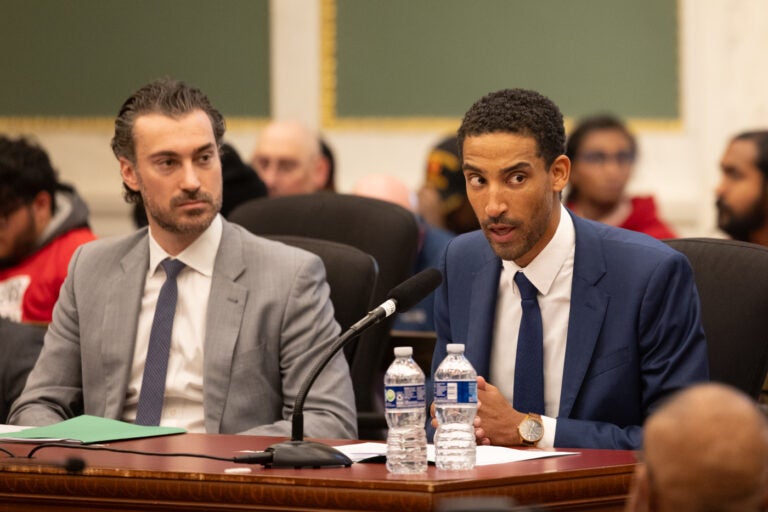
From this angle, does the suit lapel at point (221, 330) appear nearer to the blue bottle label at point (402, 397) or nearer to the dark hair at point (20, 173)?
the blue bottle label at point (402, 397)

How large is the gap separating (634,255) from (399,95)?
438 cm

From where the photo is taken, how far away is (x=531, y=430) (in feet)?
9.41

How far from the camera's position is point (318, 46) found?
291 inches

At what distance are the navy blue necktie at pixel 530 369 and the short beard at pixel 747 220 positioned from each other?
2.27m

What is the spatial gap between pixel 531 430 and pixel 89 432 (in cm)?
97

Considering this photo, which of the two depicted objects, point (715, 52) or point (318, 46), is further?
point (318, 46)

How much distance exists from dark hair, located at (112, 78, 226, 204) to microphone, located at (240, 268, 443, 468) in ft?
3.92

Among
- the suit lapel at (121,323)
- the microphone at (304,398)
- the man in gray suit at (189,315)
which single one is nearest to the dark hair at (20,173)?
the man in gray suit at (189,315)

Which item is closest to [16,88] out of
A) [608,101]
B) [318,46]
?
[318,46]

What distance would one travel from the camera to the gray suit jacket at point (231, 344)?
3.44m

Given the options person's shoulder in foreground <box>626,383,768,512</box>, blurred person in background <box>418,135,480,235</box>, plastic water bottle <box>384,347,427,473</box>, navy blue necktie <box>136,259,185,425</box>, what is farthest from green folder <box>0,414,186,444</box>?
blurred person in background <box>418,135,480,235</box>

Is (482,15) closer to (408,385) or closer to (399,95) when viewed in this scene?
(399,95)

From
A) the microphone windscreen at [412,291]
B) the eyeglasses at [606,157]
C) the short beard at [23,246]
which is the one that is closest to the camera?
the microphone windscreen at [412,291]

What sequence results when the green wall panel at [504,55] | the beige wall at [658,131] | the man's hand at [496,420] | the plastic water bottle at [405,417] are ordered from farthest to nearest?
the green wall panel at [504,55]
the beige wall at [658,131]
the man's hand at [496,420]
the plastic water bottle at [405,417]
